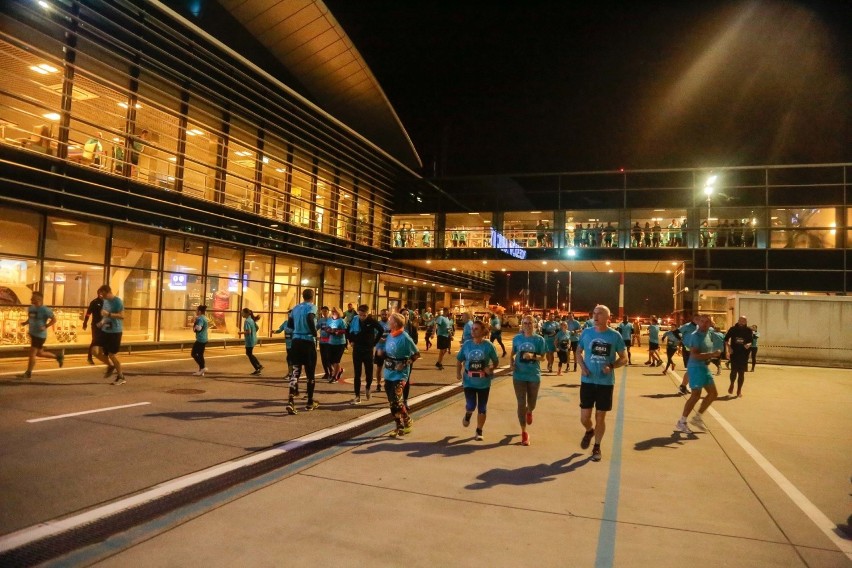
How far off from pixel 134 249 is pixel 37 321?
6.78 metres

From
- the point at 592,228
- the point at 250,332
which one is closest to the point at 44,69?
the point at 250,332

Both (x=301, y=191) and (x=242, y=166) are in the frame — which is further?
(x=301, y=191)

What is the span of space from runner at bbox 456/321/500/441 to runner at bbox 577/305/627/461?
121 centimetres

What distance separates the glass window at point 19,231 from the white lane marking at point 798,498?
53.9 feet

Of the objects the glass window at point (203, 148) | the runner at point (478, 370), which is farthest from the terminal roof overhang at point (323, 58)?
the runner at point (478, 370)

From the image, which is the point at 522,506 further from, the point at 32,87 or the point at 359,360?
the point at 32,87

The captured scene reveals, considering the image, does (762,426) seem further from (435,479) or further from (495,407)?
(435,479)

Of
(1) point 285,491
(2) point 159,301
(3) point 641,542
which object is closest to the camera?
(3) point 641,542

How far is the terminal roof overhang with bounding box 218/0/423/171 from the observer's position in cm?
2312

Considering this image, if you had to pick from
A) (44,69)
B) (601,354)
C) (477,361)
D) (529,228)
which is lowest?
(477,361)

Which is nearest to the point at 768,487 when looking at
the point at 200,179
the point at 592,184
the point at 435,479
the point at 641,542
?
the point at 641,542

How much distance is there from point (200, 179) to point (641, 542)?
760 inches

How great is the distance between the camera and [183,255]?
1834 centimetres

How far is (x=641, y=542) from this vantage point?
4000mm
